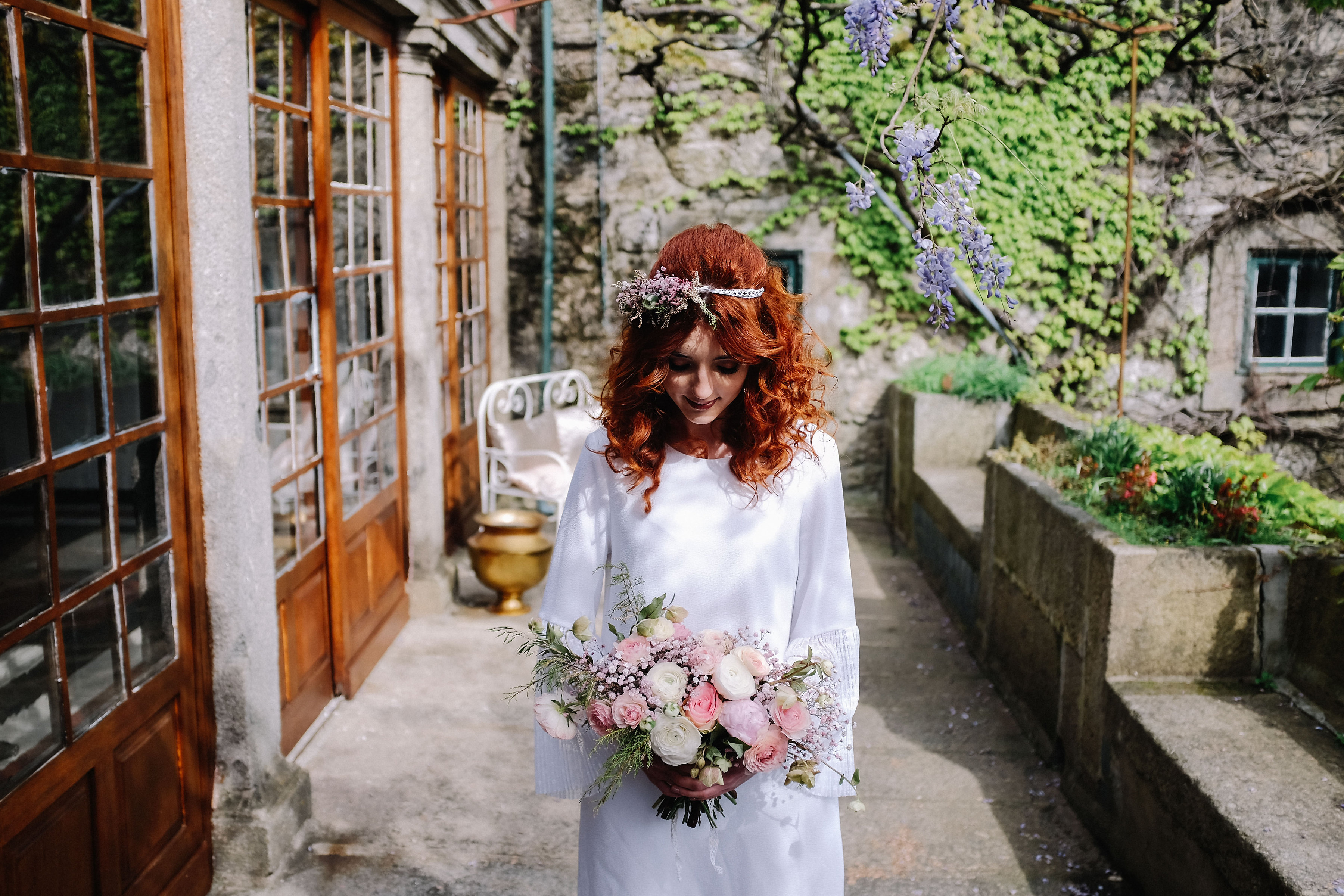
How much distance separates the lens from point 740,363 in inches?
81.7

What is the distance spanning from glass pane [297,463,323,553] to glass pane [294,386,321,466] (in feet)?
0.24

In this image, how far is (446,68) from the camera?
6758mm

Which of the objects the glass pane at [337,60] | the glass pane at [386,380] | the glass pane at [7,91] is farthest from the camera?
the glass pane at [386,380]

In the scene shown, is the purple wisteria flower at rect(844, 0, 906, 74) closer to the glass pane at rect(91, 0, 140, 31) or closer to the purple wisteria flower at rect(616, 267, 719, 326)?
the purple wisteria flower at rect(616, 267, 719, 326)

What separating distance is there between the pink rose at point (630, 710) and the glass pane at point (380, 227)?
4073 millimetres

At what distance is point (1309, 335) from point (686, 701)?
26.5 ft

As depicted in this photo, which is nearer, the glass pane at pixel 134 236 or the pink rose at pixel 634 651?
the pink rose at pixel 634 651

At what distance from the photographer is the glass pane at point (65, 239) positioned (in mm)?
2742

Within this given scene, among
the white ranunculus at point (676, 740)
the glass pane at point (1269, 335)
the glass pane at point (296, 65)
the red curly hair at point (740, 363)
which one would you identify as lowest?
the white ranunculus at point (676, 740)

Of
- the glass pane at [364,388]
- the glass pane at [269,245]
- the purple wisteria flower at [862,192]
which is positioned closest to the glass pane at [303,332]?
the glass pane at [269,245]

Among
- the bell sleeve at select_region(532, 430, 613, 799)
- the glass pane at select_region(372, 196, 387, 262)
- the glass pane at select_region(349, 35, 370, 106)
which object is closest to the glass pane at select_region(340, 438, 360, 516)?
the glass pane at select_region(372, 196, 387, 262)

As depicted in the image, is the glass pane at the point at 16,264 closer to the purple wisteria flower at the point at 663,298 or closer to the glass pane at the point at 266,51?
the purple wisteria flower at the point at 663,298

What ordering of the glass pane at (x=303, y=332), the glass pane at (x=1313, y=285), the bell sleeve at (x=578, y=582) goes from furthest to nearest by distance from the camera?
the glass pane at (x=1313, y=285) → the glass pane at (x=303, y=332) → the bell sleeve at (x=578, y=582)

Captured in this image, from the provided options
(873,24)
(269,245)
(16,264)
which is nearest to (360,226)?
(269,245)
